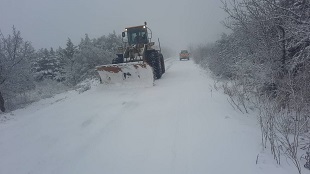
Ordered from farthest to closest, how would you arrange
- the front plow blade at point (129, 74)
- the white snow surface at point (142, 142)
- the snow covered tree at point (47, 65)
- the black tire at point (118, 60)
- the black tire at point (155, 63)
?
the snow covered tree at point (47, 65) < the black tire at point (118, 60) < the black tire at point (155, 63) < the front plow blade at point (129, 74) < the white snow surface at point (142, 142)

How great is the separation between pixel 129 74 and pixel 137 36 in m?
4.08

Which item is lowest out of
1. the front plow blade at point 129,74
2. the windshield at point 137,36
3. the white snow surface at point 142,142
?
the white snow surface at point 142,142

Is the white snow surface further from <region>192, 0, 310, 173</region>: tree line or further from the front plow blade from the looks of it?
the front plow blade

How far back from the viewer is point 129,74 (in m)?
12.6

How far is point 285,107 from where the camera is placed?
20.6 ft

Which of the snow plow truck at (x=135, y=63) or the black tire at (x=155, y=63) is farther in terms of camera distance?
the black tire at (x=155, y=63)

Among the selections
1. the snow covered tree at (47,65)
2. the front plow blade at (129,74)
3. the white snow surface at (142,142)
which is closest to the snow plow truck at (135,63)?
the front plow blade at (129,74)

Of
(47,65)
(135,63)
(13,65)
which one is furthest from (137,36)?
(47,65)

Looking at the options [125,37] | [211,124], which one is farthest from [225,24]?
[125,37]

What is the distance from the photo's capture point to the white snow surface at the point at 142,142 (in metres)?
4.23

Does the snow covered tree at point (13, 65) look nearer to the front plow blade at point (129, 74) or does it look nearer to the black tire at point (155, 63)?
the front plow blade at point (129, 74)

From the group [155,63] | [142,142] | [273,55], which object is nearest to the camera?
[142,142]

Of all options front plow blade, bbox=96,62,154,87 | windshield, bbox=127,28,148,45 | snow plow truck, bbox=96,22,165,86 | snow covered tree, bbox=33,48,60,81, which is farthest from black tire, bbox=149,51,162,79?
snow covered tree, bbox=33,48,60,81

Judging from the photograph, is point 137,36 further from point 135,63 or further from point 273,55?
point 273,55
